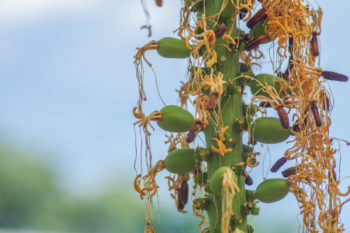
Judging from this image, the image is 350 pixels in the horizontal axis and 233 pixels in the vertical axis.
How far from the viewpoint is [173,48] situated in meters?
1.27

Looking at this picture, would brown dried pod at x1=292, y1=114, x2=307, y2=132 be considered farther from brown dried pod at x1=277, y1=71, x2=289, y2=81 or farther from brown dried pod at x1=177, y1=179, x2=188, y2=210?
brown dried pod at x1=177, y1=179, x2=188, y2=210

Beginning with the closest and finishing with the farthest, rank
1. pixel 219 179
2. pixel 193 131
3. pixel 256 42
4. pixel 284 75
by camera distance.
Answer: pixel 219 179 → pixel 193 131 → pixel 256 42 → pixel 284 75

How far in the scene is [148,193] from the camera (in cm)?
129

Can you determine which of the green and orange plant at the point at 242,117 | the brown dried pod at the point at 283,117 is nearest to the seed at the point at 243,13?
the green and orange plant at the point at 242,117

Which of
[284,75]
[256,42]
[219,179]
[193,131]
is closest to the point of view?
[219,179]

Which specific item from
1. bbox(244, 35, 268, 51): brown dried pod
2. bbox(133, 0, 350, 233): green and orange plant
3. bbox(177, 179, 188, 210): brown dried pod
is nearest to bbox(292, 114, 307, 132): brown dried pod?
bbox(133, 0, 350, 233): green and orange plant

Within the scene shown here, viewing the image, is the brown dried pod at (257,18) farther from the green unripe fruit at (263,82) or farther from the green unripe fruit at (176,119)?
the green unripe fruit at (176,119)

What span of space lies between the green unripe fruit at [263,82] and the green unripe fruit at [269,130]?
0.09 meters

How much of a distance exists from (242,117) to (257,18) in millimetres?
292

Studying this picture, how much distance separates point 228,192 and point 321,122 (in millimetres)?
404

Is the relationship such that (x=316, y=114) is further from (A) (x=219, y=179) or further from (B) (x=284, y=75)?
(A) (x=219, y=179)

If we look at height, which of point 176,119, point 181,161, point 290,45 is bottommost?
point 181,161

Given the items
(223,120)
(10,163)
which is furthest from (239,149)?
(10,163)

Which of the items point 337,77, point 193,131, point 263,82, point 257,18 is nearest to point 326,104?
point 337,77
